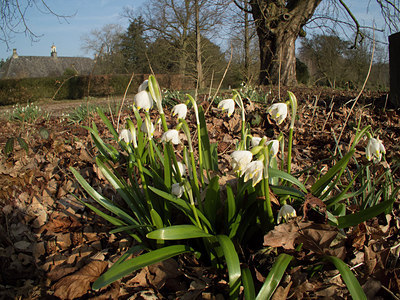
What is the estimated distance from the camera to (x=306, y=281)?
1.23 metres

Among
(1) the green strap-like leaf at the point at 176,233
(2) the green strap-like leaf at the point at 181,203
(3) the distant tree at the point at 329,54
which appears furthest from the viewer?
(3) the distant tree at the point at 329,54

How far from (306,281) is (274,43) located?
955 centimetres

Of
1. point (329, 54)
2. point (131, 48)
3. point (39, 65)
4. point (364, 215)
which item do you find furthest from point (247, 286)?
point (39, 65)

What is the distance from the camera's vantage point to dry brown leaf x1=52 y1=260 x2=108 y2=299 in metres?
1.37

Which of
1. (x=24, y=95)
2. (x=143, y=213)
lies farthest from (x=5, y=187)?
(x=24, y=95)

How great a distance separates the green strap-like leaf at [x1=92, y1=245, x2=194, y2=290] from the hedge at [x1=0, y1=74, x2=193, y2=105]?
14.9 metres

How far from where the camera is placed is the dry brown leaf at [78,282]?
4.48 ft

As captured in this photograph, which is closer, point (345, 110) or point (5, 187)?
point (5, 187)

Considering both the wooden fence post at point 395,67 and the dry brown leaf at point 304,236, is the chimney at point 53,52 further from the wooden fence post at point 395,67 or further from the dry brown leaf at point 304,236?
the dry brown leaf at point 304,236

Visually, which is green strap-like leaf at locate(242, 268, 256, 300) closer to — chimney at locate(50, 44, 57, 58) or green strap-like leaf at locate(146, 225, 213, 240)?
green strap-like leaf at locate(146, 225, 213, 240)

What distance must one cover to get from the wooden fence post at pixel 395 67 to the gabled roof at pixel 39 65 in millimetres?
40103

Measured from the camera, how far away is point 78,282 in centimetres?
141

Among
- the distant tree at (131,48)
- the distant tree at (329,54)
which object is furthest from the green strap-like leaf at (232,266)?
the distant tree at (131,48)

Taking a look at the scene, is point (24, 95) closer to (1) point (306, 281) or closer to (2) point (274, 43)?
(2) point (274, 43)
